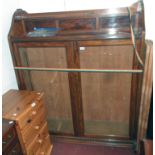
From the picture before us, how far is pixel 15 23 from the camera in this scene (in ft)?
5.70

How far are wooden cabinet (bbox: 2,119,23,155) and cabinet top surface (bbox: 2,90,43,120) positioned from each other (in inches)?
2.4

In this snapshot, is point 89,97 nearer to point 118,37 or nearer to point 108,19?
point 118,37

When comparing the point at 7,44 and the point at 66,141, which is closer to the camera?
the point at 7,44

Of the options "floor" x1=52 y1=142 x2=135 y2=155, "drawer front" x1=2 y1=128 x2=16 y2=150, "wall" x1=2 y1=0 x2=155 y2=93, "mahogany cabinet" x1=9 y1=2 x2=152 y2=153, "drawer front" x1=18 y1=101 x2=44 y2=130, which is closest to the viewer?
"drawer front" x1=2 y1=128 x2=16 y2=150

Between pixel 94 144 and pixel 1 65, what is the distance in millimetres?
1316

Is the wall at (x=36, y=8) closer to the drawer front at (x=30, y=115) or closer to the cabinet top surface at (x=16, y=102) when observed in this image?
the cabinet top surface at (x=16, y=102)

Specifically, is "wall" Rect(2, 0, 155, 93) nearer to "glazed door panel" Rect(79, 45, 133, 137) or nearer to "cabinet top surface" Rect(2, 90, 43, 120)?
"cabinet top surface" Rect(2, 90, 43, 120)

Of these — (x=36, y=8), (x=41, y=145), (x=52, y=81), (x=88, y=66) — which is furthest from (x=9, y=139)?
(x=36, y=8)

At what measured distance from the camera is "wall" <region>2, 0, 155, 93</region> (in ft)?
5.29

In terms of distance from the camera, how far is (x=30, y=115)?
1.47 meters

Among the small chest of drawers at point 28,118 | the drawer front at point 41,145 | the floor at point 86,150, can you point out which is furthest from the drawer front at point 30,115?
the floor at point 86,150

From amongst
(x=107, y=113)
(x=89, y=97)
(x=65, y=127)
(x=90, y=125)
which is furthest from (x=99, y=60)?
(x=65, y=127)

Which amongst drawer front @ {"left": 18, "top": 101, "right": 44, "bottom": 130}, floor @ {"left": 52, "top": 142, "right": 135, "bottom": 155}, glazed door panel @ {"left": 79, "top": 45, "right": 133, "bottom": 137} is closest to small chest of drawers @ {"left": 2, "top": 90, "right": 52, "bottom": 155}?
drawer front @ {"left": 18, "top": 101, "right": 44, "bottom": 130}

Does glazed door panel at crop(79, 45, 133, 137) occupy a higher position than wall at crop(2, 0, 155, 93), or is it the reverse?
wall at crop(2, 0, 155, 93)
